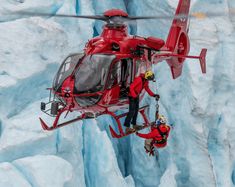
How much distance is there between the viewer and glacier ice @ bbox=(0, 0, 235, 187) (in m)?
7.16

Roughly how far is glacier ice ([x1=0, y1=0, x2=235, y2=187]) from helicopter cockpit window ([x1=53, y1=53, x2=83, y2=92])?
2.32 metres

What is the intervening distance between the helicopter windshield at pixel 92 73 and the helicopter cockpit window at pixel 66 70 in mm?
87

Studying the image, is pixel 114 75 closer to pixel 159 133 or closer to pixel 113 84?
pixel 113 84

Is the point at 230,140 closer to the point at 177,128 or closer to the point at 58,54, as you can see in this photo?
the point at 177,128

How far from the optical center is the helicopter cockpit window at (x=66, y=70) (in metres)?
4.77

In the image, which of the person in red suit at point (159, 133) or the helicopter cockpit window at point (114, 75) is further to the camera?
the person in red suit at point (159, 133)

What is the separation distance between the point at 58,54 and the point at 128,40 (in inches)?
130

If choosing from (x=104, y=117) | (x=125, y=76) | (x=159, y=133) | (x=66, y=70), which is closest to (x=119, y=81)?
(x=125, y=76)

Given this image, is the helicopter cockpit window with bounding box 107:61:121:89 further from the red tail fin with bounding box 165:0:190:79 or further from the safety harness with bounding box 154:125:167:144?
the red tail fin with bounding box 165:0:190:79

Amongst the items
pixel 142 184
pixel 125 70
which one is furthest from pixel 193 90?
pixel 125 70

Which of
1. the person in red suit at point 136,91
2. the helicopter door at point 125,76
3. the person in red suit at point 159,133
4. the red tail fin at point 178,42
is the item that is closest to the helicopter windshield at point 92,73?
the helicopter door at point 125,76

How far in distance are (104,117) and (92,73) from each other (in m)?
4.28

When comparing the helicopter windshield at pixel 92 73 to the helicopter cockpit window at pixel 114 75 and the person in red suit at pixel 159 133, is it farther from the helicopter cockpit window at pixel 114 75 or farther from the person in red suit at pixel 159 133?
the person in red suit at pixel 159 133

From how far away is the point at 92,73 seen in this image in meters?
4.71
